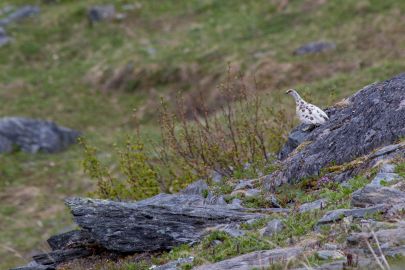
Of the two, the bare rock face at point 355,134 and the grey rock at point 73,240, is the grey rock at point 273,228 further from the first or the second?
the grey rock at point 73,240

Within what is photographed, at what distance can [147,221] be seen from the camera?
15.0 metres

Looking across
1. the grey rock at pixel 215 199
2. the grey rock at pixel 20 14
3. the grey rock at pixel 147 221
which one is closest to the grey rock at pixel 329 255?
the grey rock at pixel 147 221

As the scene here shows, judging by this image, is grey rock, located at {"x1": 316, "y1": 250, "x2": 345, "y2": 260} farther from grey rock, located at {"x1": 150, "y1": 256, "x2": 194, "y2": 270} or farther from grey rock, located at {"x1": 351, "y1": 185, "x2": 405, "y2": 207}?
grey rock, located at {"x1": 150, "y1": 256, "x2": 194, "y2": 270}

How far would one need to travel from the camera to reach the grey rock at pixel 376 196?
12.5 metres

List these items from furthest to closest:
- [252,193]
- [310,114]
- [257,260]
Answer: [310,114] < [252,193] < [257,260]

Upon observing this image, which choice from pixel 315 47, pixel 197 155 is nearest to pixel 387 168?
pixel 197 155

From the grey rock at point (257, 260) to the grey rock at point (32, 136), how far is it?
1050 inches

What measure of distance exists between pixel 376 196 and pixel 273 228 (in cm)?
182

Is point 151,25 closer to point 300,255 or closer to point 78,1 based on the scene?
point 78,1

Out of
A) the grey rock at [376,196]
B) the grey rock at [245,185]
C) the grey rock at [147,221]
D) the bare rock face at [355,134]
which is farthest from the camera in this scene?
the grey rock at [245,185]

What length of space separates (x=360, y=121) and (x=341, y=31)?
2573 cm

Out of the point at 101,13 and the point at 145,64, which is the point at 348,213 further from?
the point at 101,13

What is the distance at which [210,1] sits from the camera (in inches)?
2003

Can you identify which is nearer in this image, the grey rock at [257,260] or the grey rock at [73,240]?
the grey rock at [257,260]
